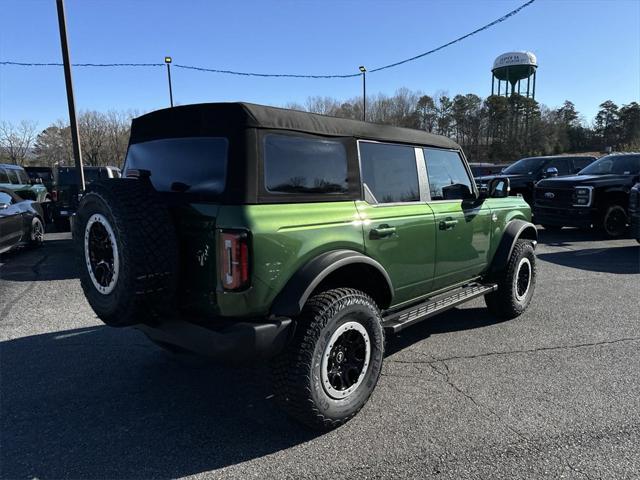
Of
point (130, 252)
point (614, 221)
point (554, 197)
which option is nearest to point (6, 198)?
point (130, 252)

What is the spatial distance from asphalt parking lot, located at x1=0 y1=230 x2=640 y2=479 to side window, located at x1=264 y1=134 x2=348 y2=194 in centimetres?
157

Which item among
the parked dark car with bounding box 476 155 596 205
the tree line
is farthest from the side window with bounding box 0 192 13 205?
the tree line

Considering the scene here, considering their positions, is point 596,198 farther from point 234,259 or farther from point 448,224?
point 234,259

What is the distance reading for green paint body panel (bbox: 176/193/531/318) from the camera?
2.64 meters

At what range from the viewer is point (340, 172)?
3305 millimetres

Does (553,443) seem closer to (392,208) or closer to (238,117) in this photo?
(392,208)

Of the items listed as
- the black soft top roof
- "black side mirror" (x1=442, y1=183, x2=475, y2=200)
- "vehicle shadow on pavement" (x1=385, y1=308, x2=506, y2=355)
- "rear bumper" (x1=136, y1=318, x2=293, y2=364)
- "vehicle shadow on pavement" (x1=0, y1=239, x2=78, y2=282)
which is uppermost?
the black soft top roof

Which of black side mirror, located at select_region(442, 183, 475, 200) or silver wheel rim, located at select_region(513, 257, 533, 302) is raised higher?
black side mirror, located at select_region(442, 183, 475, 200)

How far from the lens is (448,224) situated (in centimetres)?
414

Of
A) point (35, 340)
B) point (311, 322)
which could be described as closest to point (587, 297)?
point (311, 322)

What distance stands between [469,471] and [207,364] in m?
2.33

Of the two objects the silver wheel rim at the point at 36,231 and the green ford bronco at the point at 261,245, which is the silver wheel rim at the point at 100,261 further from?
the silver wheel rim at the point at 36,231

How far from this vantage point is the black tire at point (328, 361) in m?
2.74

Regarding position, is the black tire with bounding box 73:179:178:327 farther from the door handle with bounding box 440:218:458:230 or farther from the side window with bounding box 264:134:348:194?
the door handle with bounding box 440:218:458:230
